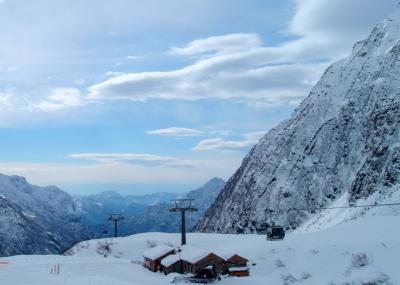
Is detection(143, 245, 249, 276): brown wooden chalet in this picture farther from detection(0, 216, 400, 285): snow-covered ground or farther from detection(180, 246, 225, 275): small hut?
detection(0, 216, 400, 285): snow-covered ground

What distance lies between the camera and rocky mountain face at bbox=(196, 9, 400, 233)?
134625 mm

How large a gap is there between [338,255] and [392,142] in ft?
282

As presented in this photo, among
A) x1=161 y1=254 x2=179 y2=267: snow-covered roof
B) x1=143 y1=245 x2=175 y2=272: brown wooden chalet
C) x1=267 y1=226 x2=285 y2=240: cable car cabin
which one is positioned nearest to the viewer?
x1=161 y1=254 x2=179 y2=267: snow-covered roof

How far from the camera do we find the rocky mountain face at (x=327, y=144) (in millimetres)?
134625

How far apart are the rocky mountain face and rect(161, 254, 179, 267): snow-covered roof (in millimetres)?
65263

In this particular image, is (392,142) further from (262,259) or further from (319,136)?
(262,259)

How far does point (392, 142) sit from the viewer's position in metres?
112

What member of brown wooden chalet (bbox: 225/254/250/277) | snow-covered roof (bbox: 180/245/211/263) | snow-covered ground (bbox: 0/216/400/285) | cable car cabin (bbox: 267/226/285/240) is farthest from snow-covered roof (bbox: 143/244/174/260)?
brown wooden chalet (bbox: 225/254/250/277)

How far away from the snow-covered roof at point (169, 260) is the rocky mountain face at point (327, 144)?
65.3 metres

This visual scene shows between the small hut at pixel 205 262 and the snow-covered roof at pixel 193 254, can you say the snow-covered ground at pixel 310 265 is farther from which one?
the snow-covered roof at pixel 193 254

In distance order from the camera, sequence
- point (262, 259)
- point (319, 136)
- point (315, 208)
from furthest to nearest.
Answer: point (319, 136)
point (315, 208)
point (262, 259)

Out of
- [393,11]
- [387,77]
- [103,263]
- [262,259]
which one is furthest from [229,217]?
[262,259]

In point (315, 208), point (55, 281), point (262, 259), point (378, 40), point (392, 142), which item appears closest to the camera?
point (55, 281)

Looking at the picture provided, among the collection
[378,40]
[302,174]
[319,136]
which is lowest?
[302,174]
